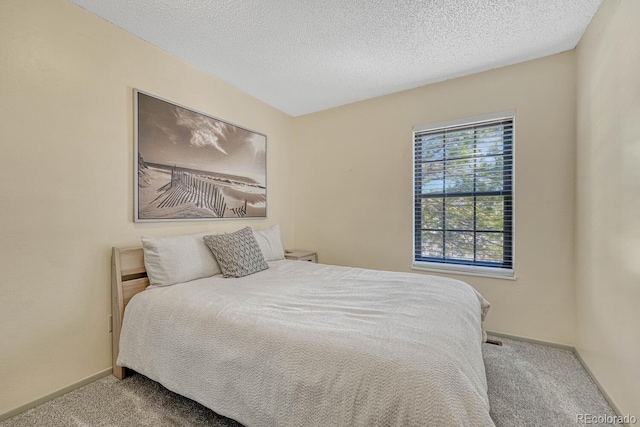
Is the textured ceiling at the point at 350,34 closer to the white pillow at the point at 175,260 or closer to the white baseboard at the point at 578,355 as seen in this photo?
the white pillow at the point at 175,260

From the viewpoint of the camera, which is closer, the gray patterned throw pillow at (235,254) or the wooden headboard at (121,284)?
the wooden headboard at (121,284)

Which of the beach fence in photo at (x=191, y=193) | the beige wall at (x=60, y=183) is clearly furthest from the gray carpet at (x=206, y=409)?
the beach fence in photo at (x=191, y=193)

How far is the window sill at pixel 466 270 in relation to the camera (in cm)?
254

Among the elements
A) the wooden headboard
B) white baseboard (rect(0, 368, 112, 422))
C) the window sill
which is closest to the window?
the window sill

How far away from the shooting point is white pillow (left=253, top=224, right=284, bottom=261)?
9.24ft

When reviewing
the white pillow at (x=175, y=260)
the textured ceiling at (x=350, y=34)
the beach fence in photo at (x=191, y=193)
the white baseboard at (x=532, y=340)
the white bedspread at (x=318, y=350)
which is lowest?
the white baseboard at (x=532, y=340)

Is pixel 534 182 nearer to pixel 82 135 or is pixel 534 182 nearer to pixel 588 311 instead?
pixel 588 311

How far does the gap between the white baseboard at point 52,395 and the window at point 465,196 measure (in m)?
2.91

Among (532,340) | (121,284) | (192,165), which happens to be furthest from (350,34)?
(532,340)

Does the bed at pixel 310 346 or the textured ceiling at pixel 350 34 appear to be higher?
the textured ceiling at pixel 350 34

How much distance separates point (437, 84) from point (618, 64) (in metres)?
1.45

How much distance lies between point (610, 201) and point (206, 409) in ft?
9.07

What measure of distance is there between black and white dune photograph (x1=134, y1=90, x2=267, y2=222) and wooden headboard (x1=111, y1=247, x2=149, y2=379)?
0.31 metres

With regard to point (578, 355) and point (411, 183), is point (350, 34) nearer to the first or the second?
point (411, 183)
